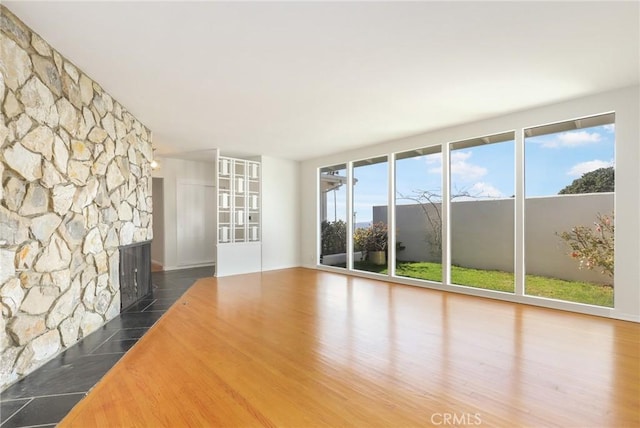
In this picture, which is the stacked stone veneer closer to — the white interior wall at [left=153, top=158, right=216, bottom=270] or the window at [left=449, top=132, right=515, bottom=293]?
the white interior wall at [left=153, top=158, right=216, bottom=270]

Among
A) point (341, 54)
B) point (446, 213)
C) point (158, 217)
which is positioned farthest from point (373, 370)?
point (158, 217)

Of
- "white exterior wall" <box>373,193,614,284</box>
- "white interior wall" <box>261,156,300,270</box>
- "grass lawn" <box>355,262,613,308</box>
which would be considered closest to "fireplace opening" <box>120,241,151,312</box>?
"white interior wall" <box>261,156,300,270</box>

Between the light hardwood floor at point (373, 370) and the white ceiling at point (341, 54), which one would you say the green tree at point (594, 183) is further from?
the light hardwood floor at point (373, 370)

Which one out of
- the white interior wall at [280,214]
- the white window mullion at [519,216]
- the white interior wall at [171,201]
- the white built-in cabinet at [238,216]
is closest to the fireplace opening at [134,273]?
the white built-in cabinet at [238,216]

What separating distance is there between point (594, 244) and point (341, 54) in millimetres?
4353

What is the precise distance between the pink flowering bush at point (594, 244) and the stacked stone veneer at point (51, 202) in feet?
20.2

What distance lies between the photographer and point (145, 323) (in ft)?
11.3

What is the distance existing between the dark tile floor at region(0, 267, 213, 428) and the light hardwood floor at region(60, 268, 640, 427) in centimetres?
11

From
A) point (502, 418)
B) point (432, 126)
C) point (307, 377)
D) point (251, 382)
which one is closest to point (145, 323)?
point (251, 382)

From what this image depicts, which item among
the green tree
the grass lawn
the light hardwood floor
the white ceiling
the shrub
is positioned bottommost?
the light hardwood floor

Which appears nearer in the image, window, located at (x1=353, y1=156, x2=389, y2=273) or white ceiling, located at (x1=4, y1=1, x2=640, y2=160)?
white ceiling, located at (x1=4, y1=1, x2=640, y2=160)

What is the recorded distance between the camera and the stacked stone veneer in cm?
207

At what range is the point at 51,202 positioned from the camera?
2453 millimetres

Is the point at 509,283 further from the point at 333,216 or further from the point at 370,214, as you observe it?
the point at 333,216
